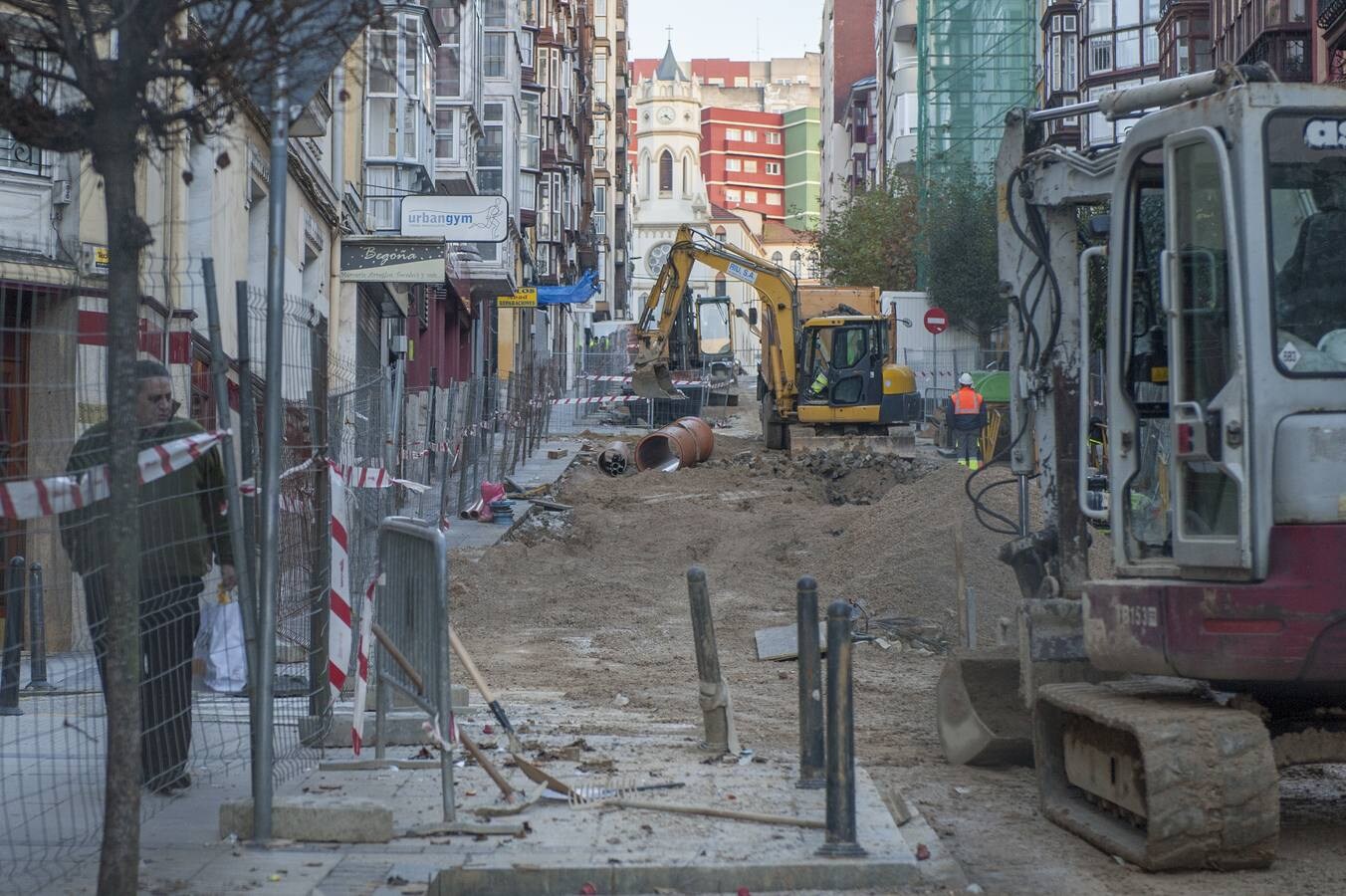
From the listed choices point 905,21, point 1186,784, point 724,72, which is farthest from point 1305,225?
point 724,72

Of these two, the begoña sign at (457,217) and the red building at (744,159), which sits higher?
the red building at (744,159)

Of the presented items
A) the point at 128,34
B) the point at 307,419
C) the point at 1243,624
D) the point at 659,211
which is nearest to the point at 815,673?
the point at 1243,624

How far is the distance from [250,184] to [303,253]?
318 cm

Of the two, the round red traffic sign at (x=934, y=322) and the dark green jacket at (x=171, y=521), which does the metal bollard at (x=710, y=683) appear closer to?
the dark green jacket at (x=171, y=521)

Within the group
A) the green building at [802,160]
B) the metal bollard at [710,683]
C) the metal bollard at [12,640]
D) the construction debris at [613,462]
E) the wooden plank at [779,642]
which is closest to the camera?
the metal bollard at [12,640]

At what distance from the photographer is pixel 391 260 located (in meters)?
22.7

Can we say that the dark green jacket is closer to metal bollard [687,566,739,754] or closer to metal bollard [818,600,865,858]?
metal bollard [687,566,739,754]

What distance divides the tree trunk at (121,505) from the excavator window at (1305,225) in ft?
12.9

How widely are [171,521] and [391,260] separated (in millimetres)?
16267

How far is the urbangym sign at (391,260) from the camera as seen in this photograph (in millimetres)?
21500

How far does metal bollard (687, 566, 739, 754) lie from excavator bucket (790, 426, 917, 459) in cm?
2336

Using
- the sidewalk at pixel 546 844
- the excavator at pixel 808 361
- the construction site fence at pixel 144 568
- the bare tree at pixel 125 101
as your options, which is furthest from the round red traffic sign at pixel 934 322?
the bare tree at pixel 125 101

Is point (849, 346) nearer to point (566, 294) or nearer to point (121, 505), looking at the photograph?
point (566, 294)

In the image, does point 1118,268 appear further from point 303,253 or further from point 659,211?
point 659,211
